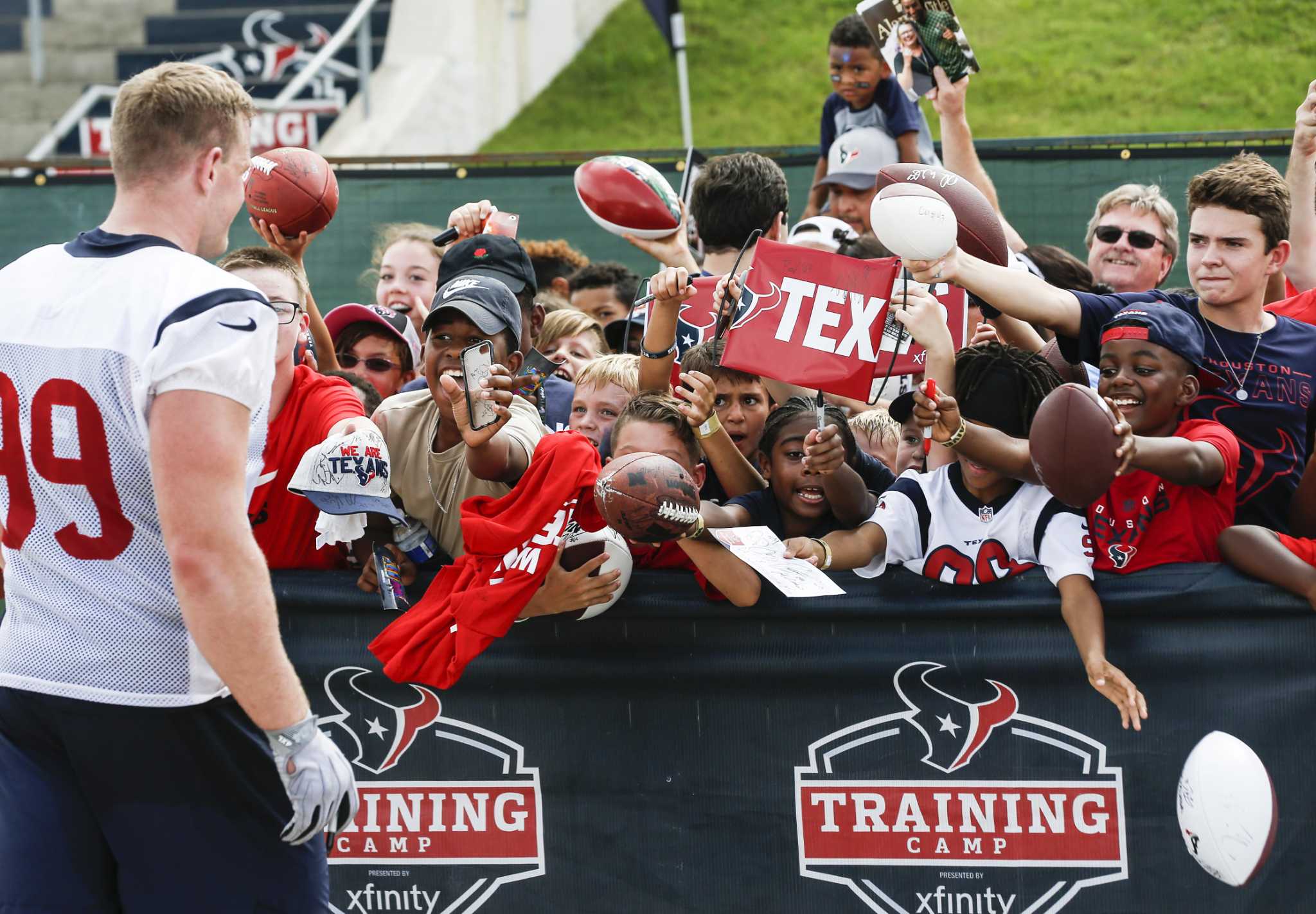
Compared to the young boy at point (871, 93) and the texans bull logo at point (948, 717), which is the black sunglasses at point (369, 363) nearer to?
the young boy at point (871, 93)

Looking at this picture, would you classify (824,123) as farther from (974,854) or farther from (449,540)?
(974,854)

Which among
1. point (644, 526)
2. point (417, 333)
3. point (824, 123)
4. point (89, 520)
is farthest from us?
point (824, 123)

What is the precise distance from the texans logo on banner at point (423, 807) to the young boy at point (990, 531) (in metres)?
1.10

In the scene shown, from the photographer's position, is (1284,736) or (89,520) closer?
(89,520)

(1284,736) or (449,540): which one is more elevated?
(449,540)

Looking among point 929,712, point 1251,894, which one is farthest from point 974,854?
point 1251,894

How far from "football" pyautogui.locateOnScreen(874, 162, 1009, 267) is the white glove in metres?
Answer: 2.33

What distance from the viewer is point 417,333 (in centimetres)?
606

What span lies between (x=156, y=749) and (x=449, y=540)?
4.64ft

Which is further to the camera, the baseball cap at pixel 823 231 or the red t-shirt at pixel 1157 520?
the baseball cap at pixel 823 231

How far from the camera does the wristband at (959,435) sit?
366 cm

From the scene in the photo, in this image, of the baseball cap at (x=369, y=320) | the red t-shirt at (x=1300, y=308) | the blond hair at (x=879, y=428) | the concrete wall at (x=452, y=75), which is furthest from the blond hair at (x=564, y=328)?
the concrete wall at (x=452, y=75)

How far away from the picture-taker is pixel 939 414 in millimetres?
3627

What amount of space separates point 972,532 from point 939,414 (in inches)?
16.0
